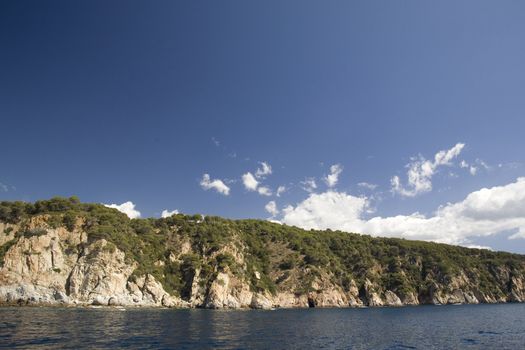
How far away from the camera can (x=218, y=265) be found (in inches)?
4852

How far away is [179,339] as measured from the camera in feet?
124

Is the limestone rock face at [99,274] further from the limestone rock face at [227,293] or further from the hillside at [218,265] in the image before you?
the limestone rock face at [227,293]

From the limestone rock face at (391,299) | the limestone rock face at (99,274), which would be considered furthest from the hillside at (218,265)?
the limestone rock face at (391,299)

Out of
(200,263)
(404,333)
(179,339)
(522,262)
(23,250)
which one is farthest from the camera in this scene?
(522,262)

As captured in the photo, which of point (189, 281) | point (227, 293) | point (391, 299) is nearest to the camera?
point (227, 293)

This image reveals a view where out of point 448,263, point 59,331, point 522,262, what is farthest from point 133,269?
point 522,262

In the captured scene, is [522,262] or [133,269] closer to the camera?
[133,269]

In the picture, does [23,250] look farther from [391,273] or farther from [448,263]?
[448,263]

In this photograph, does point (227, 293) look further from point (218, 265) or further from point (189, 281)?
point (189, 281)

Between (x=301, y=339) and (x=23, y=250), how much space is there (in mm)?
77741

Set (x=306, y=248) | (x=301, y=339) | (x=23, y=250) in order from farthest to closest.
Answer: (x=306, y=248) < (x=23, y=250) < (x=301, y=339)

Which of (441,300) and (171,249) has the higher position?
(171,249)

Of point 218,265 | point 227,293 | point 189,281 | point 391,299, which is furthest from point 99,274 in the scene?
point 391,299

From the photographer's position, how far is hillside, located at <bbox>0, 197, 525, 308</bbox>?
302 ft
